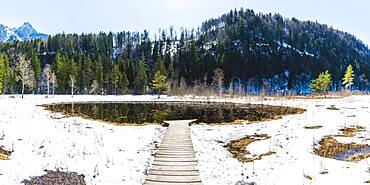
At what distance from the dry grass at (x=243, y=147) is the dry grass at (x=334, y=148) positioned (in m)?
2.22

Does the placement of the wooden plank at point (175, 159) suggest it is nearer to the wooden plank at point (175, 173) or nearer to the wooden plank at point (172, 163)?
the wooden plank at point (172, 163)

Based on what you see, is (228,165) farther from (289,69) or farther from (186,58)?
(289,69)

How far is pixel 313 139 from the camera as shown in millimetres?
15672

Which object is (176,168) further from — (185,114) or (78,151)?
(185,114)

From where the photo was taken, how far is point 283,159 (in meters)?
13.3

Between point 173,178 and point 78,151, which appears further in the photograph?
point 78,151

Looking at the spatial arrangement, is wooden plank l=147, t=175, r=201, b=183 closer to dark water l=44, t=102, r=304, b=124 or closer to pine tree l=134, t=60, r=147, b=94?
dark water l=44, t=102, r=304, b=124

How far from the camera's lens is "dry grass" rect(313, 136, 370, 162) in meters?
12.5

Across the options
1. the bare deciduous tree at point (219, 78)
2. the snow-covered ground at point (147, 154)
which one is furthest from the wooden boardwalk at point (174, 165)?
the bare deciduous tree at point (219, 78)

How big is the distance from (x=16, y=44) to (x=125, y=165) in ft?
619

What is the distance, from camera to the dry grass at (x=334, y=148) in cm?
1251

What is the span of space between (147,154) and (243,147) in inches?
199

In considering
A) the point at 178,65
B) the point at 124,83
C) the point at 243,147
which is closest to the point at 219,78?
the point at 124,83

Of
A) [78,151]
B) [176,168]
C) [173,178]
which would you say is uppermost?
[78,151]
